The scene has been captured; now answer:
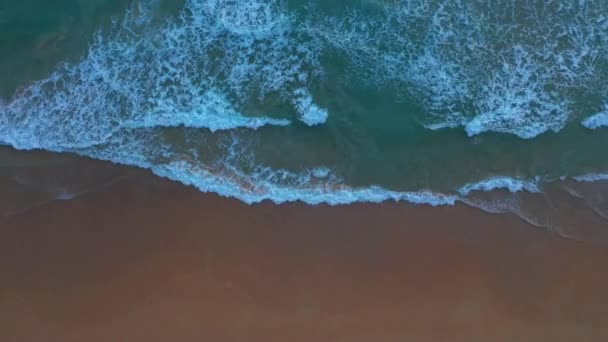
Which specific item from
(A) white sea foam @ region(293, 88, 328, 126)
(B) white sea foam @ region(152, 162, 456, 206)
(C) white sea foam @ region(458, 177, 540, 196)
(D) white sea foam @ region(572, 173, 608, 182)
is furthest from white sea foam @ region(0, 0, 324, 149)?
(D) white sea foam @ region(572, 173, 608, 182)

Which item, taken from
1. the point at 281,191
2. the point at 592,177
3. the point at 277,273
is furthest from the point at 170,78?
the point at 592,177

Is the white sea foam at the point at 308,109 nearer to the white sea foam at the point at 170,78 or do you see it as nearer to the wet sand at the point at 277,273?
the white sea foam at the point at 170,78

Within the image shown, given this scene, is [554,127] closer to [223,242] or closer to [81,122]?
[223,242]

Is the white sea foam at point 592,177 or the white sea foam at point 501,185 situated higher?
the white sea foam at point 592,177

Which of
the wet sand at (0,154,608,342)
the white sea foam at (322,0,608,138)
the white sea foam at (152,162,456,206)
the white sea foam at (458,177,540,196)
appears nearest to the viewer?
the wet sand at (0,154,608,342)

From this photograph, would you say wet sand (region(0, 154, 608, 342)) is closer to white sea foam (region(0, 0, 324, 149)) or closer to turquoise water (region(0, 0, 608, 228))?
turquoise water (region(0, 0, 608, 228))

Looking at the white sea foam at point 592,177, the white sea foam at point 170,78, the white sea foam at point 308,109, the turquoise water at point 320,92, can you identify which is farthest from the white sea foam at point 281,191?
the white sea foam at point 592,177
